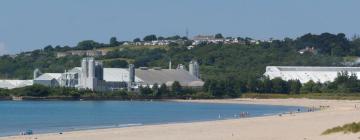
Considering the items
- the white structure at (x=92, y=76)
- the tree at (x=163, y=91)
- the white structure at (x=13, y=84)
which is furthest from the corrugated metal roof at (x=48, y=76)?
the tree at (x=163, y=91)

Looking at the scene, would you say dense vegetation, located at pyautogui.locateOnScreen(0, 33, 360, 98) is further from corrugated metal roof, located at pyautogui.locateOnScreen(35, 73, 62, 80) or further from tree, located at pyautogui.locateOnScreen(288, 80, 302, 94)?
corrugated metal roof, located at pyautogui.locateOnScreen(35, 73, 62, 80)

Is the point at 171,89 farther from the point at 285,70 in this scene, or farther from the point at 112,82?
the point at 285,70

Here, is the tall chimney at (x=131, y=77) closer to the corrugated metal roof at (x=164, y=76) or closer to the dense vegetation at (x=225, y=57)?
the corrugated metal roof at (x=164, y=76)

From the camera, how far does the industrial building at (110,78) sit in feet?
368

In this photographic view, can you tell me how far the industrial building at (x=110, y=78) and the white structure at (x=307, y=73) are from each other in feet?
29.2

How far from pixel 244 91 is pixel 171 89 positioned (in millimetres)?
7863

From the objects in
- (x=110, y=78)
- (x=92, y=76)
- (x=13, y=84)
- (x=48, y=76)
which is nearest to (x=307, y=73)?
(x=110, y=78)

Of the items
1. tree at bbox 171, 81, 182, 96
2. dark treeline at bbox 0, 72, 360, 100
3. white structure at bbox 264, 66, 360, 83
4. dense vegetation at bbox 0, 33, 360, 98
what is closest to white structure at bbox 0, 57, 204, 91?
dense vegetation at bbox 0, 33, 360, 98

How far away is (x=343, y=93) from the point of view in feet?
333

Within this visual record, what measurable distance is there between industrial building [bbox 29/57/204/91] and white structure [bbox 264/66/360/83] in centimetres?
891

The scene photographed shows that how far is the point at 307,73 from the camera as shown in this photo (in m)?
118

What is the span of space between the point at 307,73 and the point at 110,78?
894 inches

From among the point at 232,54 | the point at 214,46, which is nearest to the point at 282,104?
the point at 232,54

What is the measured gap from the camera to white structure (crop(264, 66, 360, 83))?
382 feet
